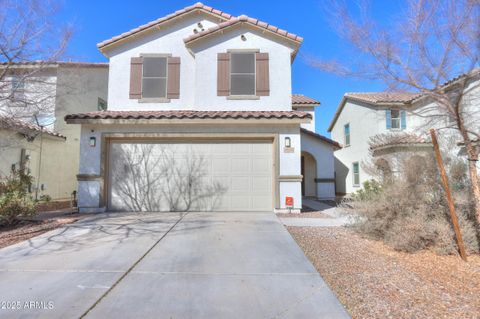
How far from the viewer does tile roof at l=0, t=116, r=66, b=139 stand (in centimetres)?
890

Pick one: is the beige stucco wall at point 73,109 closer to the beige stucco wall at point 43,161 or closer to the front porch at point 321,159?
the beige stucco wall at point 43,161

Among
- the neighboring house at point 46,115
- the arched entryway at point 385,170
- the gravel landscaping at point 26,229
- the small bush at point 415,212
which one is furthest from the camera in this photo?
the neighboring house at point 46,115

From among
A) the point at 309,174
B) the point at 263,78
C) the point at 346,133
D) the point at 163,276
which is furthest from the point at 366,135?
the point at 163,276

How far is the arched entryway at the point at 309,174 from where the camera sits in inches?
623

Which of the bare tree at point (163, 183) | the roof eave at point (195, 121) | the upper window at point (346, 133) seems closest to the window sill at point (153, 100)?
the roof eave at point (195, 121)

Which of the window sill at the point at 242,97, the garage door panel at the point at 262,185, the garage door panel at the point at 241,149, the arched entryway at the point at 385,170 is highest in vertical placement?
the window sill at the point at 242,97

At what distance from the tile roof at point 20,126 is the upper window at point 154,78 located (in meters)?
4.14

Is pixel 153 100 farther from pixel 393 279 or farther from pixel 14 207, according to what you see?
pixel 393 279

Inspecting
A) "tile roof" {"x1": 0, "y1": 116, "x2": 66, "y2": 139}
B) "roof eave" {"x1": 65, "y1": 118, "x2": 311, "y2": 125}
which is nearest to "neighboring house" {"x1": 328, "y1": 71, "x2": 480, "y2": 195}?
"roof eave" {"x1": 65, "y1": 118, "x2": 311, "y2": 125}

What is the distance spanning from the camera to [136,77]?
35.7 ft

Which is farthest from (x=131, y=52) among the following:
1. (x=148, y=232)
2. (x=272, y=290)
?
(x=272, y=290)

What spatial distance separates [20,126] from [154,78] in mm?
4844

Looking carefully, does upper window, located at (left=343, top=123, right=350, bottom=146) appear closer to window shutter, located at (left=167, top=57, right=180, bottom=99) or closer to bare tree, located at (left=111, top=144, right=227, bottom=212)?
bare tree, located at (left=111, top=144, right=227, bottom=212)

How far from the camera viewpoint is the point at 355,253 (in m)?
5.27
